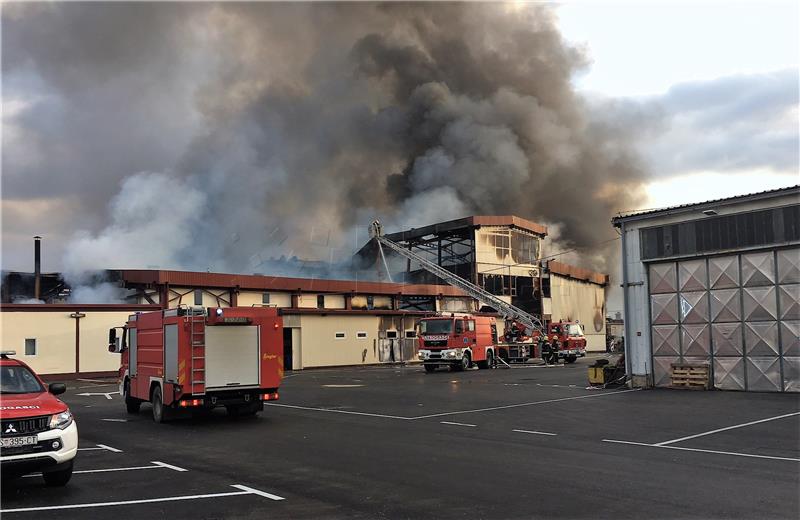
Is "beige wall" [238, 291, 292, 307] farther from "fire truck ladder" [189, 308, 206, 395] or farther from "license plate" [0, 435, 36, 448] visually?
"license plate" [0, 435, 36, 448]

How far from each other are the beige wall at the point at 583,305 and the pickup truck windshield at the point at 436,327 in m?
24.0

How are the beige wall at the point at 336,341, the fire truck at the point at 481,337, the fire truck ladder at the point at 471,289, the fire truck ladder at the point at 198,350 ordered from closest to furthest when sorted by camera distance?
the fire truck ladder at the point at 198,350
the fire truck at the point at 481,337
the beige wall at the point at 336,341
the fire truck ladder at the point at 471,289

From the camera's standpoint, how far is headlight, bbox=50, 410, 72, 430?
7637 mm

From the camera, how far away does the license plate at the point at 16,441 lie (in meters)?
7.18

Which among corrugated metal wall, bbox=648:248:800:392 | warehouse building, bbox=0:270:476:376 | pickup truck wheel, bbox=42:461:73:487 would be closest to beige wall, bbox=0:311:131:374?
warehouse building, bbox=0:270:476:376

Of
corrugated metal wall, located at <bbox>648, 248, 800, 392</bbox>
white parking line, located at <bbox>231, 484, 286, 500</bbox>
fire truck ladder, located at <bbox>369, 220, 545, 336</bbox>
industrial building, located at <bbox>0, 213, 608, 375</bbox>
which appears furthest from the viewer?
fire truck ladder, located at <bbox>369, 220, 545, 336</bbox>

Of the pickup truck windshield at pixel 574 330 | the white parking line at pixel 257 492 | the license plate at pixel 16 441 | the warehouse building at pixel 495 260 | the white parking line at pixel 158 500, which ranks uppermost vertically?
the warehouse building at pixel 495 260

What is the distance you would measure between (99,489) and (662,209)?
18.3m

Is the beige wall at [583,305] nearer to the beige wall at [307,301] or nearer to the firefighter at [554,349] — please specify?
the firefighter at [554,349]

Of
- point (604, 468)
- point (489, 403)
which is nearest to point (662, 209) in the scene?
point (489, 403)

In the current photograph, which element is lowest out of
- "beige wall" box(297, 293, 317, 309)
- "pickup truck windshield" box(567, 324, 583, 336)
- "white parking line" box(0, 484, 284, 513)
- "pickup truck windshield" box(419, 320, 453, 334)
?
"white parking line" box(0, 484, 284, 513)

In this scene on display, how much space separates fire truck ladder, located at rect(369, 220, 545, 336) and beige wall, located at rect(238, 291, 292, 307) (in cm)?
1228

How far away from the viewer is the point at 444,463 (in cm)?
916

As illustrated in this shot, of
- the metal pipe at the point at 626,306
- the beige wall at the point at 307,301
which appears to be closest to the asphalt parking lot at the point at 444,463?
the metal pipe at the point at 626,306
